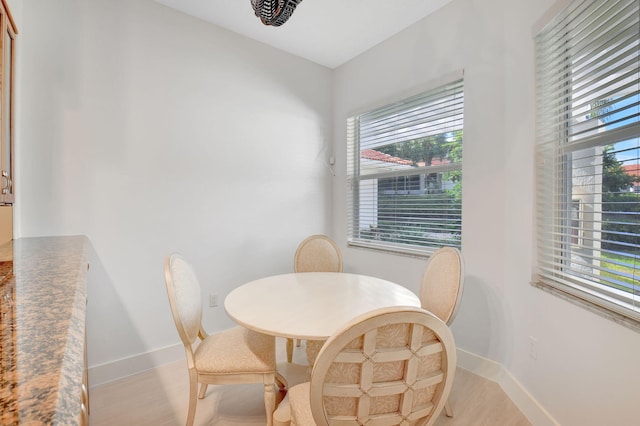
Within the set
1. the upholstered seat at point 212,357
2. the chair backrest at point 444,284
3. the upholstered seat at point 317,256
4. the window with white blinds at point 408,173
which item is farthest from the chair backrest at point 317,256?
the upholstered seat at point 212,357

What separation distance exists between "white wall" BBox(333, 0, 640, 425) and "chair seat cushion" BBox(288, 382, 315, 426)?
1.22 metres

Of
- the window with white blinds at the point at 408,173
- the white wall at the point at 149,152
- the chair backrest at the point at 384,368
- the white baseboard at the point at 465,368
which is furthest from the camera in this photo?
the window with white blinds at the point at 408,173

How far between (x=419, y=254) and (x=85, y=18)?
117 inches

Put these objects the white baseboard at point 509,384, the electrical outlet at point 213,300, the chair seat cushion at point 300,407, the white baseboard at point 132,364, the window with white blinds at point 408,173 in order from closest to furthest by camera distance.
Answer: the chair seat cushion at point 300,407
the white baseboard at point 509,384
the white baseboard at point 132,364
the window with white blinds at point 408,173
the electrical outlet at point 213,300

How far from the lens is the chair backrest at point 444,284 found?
5.51ft

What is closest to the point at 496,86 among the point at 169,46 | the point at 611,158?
the point at 611,158

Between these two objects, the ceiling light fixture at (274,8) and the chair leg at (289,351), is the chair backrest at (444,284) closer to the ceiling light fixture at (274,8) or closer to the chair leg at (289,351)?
the chair leg at (289,351)

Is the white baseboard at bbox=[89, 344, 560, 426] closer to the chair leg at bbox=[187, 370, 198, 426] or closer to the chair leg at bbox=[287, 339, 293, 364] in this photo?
the chair leg at bbox=[287, 339, 293, 364]

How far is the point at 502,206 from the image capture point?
2.05 meters

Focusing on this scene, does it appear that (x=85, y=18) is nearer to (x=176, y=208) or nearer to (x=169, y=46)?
(x=169, y=46)

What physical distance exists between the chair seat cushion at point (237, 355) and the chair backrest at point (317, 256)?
0.99 m

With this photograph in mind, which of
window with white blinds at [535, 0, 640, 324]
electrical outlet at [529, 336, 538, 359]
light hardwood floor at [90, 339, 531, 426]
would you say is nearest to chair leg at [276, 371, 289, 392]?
light hardwood floor at [90, 339, 531, 426]

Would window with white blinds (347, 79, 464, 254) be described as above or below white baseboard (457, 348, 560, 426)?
above

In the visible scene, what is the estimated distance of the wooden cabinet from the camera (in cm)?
134
